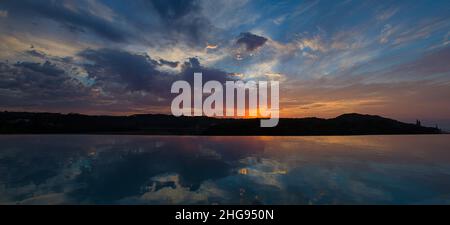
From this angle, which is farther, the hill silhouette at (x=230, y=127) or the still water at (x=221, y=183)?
the hill silhouette at (x=230, y=127)

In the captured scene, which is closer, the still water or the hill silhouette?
the still water

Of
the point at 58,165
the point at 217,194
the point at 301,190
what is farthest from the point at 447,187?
the point at 58,165

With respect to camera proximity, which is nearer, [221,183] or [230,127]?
[221,183]

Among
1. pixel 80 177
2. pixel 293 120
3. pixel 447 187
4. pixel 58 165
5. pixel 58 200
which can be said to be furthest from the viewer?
pixel 293 120

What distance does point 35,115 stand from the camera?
9456cm

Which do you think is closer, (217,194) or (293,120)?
(217,194)

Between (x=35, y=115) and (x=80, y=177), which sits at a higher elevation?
(x=35, y=115)

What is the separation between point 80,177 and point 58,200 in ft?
14.4

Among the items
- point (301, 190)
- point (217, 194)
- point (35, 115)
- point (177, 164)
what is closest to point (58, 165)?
point (177, 164)

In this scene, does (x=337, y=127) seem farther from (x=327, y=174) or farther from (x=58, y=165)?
(x=58, y=165)
